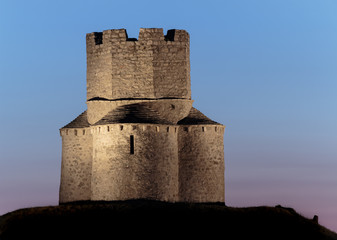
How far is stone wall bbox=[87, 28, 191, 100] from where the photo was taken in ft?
142

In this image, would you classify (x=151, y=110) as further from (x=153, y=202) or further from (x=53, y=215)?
(x=53, y=215)

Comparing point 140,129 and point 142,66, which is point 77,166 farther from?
point 142,66

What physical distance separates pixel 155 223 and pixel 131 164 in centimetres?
588

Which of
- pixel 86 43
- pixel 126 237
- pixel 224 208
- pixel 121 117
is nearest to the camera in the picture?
pixel 126 237

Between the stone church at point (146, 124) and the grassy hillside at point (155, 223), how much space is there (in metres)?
4.02

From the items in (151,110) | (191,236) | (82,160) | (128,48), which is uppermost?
(128,48)

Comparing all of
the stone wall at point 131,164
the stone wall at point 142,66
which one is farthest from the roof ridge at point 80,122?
the stone wall at point 131,164

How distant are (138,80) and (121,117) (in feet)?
8.63

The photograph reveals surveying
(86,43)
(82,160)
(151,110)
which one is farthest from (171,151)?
(86,43)

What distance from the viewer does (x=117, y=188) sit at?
133 ft

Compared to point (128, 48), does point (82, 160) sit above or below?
below

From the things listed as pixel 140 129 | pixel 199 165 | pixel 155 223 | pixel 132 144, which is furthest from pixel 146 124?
pixel 155 223

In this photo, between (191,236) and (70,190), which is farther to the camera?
(70,190)

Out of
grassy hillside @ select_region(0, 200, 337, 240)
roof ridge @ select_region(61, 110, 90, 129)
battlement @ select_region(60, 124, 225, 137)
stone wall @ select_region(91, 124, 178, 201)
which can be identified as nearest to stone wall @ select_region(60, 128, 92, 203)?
battlement @ select_region(60, 124, 225, 137)
